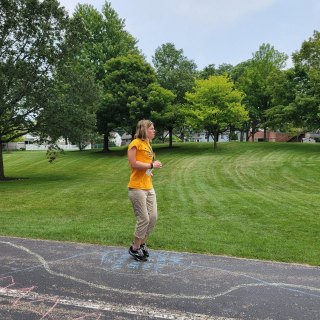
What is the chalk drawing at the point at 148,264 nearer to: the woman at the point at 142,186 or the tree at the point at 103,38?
the woman at the point at 142,186

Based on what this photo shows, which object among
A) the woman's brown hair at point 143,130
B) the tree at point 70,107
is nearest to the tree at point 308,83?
the tree at point 70,107

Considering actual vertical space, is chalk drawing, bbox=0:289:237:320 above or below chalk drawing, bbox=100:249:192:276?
above

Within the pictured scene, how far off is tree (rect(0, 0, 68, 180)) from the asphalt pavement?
1577 centimetres

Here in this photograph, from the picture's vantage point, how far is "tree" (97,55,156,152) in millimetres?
37594

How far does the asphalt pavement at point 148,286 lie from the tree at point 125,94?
3142cm

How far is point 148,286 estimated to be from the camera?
4.80 m

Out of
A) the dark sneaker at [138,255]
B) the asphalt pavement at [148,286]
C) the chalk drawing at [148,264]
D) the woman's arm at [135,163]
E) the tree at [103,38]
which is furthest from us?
the tree at [103,38]

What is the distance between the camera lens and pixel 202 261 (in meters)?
6.00

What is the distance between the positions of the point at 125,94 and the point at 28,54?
684 inches

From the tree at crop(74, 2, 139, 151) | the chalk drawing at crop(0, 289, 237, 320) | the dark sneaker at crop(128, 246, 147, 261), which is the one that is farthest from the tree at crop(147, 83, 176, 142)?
the chalk drawing at crop(0, 289, 237, 320)

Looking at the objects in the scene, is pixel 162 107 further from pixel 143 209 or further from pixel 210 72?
pixel 143 209

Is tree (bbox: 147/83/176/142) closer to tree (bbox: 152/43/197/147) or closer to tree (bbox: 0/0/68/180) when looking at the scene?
tree (bbox: 152/43/197/147)

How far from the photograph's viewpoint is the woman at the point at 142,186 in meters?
5.87

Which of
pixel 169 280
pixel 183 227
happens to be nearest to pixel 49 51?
pixel 183 227
